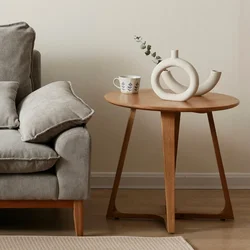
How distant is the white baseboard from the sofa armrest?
2.94ft

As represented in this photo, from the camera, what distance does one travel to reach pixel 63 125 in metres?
2.90

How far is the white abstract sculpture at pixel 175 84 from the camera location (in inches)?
121

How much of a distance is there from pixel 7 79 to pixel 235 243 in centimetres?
132

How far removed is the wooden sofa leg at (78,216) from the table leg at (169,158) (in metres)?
0.39

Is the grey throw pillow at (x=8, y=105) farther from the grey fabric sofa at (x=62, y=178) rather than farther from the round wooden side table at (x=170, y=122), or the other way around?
the round wooden side table at (x=170, y=122)

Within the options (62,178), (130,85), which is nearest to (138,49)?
(130,85)

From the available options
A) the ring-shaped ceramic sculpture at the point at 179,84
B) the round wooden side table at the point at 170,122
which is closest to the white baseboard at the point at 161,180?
the round wooden side table at the point at 170,122

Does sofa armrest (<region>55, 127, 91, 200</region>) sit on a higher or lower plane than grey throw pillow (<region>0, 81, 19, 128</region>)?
lower

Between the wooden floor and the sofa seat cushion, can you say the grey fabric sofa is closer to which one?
the sofa seat cushion

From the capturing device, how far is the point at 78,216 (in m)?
3.00

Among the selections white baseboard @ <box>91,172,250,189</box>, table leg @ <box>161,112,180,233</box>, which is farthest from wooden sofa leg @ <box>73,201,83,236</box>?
white baseboard @ <box>91,172,250,189</box>

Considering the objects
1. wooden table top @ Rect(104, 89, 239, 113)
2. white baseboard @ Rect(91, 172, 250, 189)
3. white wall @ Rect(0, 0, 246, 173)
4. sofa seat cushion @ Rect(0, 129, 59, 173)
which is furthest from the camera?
white baseboard @ Rect(91, 172, 250, 189)

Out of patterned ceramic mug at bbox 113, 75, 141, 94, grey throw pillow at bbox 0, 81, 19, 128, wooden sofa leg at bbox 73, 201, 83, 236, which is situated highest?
patterned ceramic mug at bbox 113, 75, 141, 94

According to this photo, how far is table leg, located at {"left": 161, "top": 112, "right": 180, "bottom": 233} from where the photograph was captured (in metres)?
3.05
